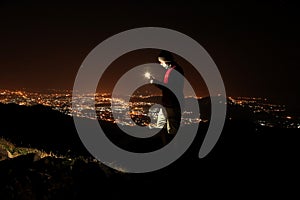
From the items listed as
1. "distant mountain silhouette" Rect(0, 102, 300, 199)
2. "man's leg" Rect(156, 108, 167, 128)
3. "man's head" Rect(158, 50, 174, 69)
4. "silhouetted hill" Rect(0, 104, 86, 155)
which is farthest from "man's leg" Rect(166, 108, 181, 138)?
"silhouetted hill" Rect(0, 104, 86, 155)

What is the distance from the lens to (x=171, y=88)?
25.5 ft

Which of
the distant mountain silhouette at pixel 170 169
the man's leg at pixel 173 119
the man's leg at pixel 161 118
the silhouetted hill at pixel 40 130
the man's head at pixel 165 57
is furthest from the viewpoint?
the silhouetted hill at pixel 40 130

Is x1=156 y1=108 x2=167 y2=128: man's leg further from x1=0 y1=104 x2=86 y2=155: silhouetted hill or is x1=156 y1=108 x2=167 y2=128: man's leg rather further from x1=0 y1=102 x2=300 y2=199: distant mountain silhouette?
x1=0 y1=104 x2=86 y2=155: silhouetted hill

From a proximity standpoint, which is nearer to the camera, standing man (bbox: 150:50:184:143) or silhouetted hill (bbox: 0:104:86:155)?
standing man (bbox: 150:50:184:143)

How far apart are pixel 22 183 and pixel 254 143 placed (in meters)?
7.67

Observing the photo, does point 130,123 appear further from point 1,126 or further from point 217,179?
point 217,179

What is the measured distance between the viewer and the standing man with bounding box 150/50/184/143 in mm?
7723

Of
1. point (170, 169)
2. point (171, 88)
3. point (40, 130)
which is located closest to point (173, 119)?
point (171, 88)

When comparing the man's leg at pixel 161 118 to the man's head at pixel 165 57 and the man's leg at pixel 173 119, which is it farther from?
the man's head at pixel 165 57

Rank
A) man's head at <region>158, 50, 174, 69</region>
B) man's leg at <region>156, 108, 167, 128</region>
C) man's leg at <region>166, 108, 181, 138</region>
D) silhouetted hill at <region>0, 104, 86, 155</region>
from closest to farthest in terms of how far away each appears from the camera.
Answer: man's head at <region>158, 50, 174, 69</region> → man's leg at <region>166, 108, 181, 138</region> → man's leg at <region>156, 108, 167, 128</region> → silhouetted hill at <region>0, 104, 86, 155</region>

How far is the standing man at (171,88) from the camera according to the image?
25.3 ft

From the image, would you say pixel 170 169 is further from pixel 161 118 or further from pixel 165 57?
pixel 165 57

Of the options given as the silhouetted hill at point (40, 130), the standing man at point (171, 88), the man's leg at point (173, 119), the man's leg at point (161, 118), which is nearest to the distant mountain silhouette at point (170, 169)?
the silhouetted hill at point (40, 130)

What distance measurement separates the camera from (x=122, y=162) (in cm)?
838
